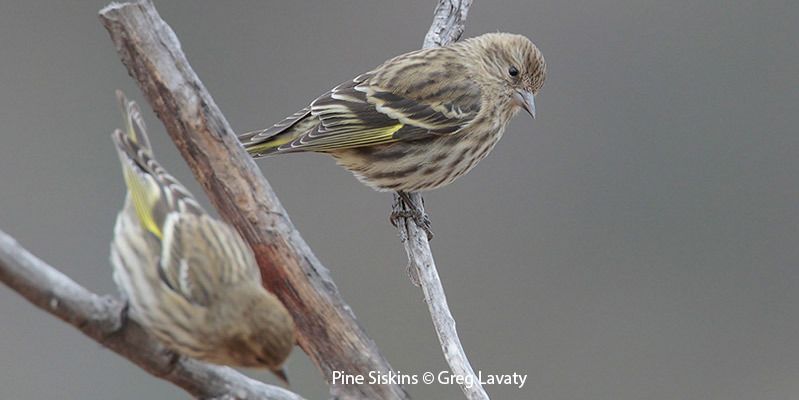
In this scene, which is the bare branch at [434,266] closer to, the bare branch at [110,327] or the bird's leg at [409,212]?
the bird's leg at [409,212]

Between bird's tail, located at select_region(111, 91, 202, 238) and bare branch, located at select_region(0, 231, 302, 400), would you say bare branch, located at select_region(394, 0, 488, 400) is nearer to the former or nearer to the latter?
bare branch, located at select_region(0, 231, 302, 400)

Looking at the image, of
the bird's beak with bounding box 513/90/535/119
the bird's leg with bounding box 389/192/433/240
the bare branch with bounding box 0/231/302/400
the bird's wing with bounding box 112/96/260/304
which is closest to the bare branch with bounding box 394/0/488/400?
the bird's leg with bounding box 389/192/433/240

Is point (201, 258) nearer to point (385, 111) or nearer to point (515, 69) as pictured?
point (385, 111)

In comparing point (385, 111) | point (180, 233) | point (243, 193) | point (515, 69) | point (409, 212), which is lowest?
point (180, 233)

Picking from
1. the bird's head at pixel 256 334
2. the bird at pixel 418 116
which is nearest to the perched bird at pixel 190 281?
the bird's head at pixel 256 334

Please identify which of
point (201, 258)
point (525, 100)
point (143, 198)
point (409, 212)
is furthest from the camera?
point (525, 100)

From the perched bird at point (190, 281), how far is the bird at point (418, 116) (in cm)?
150

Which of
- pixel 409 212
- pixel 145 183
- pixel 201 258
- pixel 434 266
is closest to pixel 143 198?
pixel 145 183

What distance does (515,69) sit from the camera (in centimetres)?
570

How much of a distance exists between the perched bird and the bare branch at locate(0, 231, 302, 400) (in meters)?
0.06

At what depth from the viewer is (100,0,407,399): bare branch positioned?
363cm

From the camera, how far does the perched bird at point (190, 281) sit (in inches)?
126

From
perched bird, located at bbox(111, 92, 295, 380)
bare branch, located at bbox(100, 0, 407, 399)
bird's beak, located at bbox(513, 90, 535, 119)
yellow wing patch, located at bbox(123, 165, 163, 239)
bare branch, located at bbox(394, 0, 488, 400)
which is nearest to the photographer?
perched bird, located at bbox(111, 92, 295, 380)

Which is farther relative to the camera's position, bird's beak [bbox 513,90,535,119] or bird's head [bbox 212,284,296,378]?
bird's beak [bbox 513,90,535,119]
